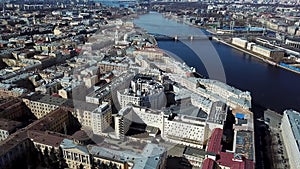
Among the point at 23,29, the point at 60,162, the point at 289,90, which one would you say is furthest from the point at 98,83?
the point at 23,29

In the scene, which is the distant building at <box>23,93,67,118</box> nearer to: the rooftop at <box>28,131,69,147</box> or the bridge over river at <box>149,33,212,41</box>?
the rooftop at <box>28,131,69,147</box>

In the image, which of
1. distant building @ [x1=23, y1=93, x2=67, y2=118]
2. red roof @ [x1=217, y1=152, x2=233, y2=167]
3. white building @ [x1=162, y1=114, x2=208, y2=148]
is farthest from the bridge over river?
red roof @ [x1=217, y1=152, x2=233, y2=167]

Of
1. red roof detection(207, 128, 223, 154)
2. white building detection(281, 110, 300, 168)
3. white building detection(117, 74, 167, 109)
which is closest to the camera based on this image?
red roof detection(207, 128, 223, 154)

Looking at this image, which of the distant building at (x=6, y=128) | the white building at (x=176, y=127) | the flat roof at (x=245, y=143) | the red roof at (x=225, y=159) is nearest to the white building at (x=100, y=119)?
the white building at (x=176, y=127)

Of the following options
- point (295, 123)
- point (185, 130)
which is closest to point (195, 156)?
point (185, 130)

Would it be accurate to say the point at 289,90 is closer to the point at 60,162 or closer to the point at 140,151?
the point at 140,151

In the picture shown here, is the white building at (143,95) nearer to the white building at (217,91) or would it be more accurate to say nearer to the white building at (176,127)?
the white building at (176,127)
